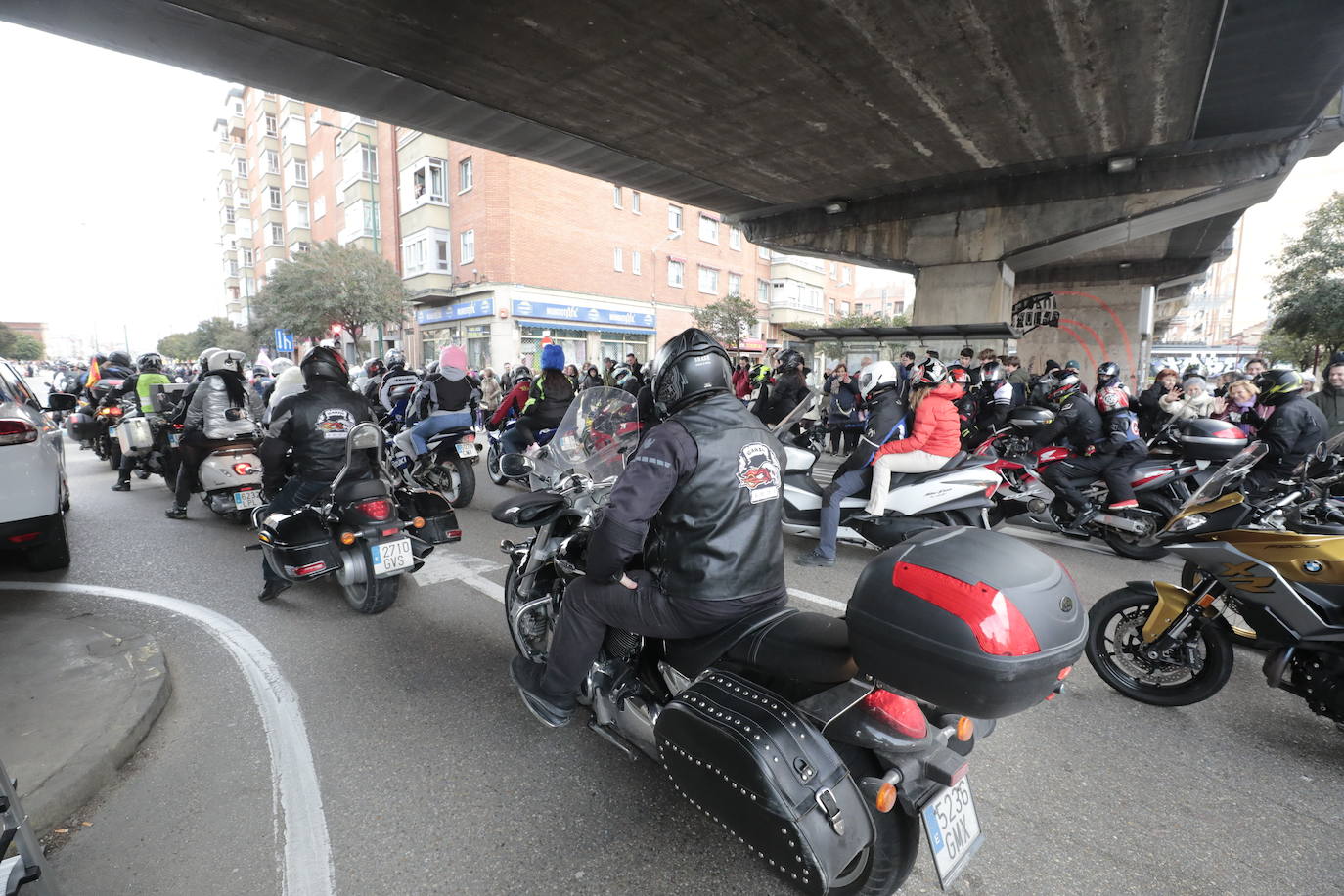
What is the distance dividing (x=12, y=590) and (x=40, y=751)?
313cm

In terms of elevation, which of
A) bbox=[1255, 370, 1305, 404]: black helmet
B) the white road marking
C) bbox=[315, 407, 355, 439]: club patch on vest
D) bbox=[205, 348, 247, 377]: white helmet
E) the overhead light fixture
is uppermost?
the overhead light fixture

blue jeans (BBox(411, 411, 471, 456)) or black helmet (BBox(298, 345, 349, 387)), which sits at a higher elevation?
black helmet (BBox(298, 345, 349, 387))

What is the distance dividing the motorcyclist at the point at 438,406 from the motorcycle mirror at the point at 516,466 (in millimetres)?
3685

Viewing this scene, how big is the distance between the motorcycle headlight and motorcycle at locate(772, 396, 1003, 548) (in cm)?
142

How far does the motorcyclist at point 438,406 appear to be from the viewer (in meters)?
7.57

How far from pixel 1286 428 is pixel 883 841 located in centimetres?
579

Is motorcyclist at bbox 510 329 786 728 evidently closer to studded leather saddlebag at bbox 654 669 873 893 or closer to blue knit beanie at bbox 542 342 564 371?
studded leather saddlebag at bbox 654 669 873 893

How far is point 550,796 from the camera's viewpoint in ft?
8.34

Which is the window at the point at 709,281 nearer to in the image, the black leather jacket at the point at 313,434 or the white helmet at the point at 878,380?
the white helmet at the point at 878,380

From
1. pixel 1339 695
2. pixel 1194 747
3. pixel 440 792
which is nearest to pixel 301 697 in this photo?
pixel 440 792

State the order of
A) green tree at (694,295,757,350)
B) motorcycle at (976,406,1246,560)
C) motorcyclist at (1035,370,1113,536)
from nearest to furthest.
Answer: motorcycle at (976,406,1246,560)
motorcyclist at (1035,370,1113,536)
green tree at (694,295,757,350)

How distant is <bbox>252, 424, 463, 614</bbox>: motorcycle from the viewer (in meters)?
4.18

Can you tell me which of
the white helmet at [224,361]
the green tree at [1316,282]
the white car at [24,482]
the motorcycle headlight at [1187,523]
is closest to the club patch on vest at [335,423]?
the white car at [24,482]

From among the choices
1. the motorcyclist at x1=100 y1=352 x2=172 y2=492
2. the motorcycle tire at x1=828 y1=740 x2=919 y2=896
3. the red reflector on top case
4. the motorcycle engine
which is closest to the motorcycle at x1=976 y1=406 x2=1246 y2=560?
the motorcycle engine
